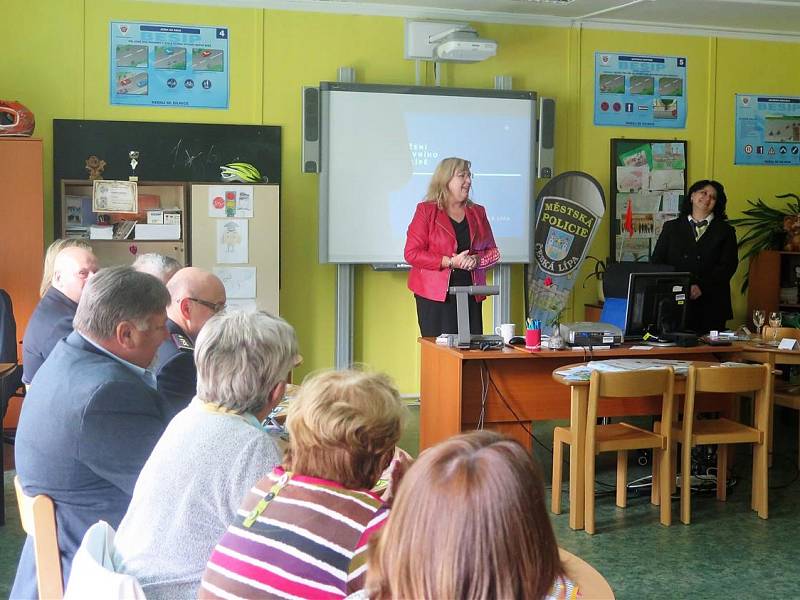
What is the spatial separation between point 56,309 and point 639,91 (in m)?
5.44

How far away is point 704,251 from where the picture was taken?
682cm

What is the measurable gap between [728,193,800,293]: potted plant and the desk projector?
3418mm

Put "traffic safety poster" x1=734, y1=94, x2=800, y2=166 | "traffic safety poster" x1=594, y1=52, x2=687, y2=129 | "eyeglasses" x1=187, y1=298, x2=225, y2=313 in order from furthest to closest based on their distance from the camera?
1. "traffic safety poster" x1=734, y1=94, x2=800, y2=166
2. "traffic safety poster" x1=594, y1=52, x2=687, y2=129
3. "eyeglasses" x1=187, y1=298, x2=225, y2=313

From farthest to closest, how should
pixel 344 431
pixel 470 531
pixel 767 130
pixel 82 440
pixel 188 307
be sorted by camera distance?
pixel 767 130 < pixel 188 307 < pixel 82 440 < pixel 344 431 < pixel 470 531

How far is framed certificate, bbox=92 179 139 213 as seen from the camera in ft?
21.6

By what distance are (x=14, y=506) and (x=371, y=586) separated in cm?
415

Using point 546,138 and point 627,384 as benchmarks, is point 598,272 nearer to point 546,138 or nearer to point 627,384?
point 546,138

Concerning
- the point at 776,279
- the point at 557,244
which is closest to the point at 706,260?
the point at 557,244

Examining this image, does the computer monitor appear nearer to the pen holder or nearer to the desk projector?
the desk projector

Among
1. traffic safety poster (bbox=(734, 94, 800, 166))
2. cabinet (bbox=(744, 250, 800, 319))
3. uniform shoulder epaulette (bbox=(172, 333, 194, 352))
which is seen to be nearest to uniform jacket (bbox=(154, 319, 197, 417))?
uniform shoulder epaulette (bbox=(172, 333, 194, 352))

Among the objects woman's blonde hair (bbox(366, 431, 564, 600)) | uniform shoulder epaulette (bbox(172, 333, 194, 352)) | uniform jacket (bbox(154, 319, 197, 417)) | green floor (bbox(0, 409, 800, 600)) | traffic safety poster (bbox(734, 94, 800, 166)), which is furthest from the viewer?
traffic safety poster (bbox(734, 94, 800, 166))

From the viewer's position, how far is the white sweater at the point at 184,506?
195cm

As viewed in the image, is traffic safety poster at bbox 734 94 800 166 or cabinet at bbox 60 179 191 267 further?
traffic safety poster at bbox 734 94 800 166

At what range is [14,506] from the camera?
16.2ft
